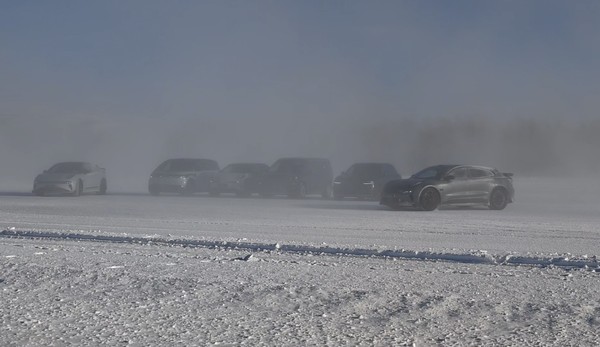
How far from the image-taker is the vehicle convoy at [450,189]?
22547mm

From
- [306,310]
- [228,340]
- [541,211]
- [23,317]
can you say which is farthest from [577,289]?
[541,211]

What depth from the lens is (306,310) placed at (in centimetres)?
783

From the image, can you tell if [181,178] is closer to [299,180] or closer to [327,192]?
[299,180]

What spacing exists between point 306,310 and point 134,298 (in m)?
1.84

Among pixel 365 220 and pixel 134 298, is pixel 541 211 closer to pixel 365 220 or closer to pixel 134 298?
pixel 365 220

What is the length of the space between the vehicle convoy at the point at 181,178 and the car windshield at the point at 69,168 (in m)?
2.65

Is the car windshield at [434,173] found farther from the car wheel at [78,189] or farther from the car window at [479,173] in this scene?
the car wheel at [78,189]

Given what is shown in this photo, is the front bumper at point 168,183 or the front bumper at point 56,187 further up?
the front bumper at point 168,183

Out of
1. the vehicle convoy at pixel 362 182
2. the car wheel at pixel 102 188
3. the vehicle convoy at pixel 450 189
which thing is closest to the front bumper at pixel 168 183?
the car wheel at pixel 102 188

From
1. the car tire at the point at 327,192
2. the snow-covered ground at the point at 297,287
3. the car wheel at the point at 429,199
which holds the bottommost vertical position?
the snow-covered ground at the point at 297,287

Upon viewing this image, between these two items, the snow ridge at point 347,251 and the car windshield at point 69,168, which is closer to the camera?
the snow ridge at point 347,251

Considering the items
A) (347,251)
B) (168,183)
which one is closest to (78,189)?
(168,183)

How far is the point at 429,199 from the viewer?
22562mm

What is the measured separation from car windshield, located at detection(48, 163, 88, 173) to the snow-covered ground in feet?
55.3
